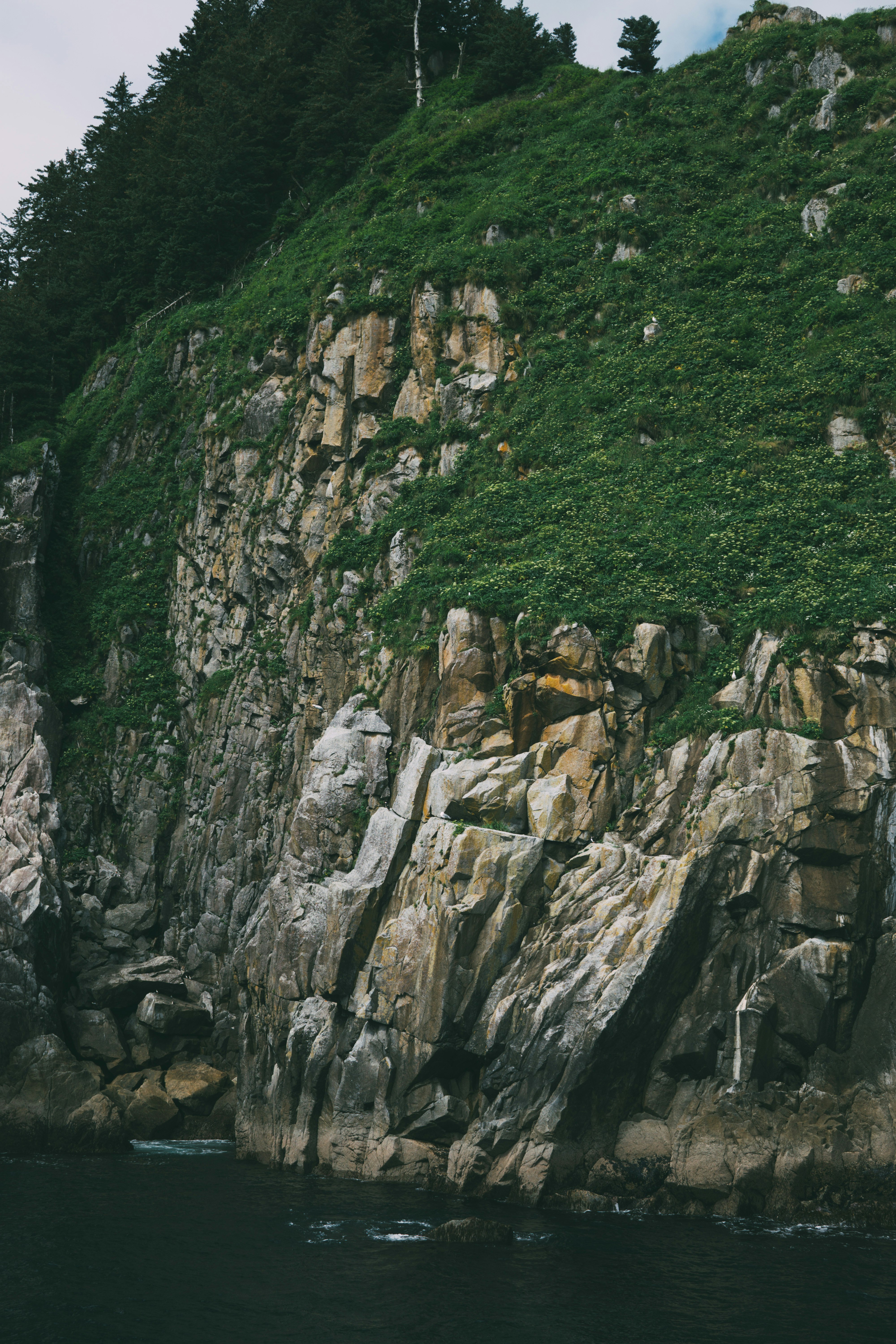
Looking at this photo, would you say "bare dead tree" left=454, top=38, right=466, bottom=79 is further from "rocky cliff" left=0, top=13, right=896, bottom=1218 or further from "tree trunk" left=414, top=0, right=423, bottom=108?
"rocky cliff" left=0, top=13, right=896, bottom=1218

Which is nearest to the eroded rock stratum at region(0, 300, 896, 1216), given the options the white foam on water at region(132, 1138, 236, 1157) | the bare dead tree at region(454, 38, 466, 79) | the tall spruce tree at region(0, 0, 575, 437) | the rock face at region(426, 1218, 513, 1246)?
the white foam on water at region(132, 1138, 236, 1157)

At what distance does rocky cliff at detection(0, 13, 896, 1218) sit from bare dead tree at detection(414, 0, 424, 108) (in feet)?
84.1

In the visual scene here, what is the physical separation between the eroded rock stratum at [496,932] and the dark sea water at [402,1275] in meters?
2.14

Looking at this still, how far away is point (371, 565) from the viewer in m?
42.2

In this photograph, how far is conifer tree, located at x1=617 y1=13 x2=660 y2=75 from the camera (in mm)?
61188

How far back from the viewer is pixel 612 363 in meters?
43.7

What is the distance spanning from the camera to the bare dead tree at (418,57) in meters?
66.9

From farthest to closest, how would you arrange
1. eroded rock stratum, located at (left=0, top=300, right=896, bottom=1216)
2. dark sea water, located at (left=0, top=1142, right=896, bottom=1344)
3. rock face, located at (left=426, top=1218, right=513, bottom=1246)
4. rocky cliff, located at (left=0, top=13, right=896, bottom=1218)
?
rocky cliff, located at (left=0, top=13, right=896, bottom=1218) → eroded rock stratum, located at (left=0, top=300, right=896, bottom=1216) → rock face, located at (left=426, top=1218, right=513, bottom=1246) → dark sea water, located at (left=0, top=1142, right=896, bottom=1344)

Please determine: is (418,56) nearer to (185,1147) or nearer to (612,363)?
(612,363)

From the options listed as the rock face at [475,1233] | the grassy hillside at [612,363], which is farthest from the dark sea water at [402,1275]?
the grassy hillside at [612,363]

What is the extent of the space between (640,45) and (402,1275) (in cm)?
6760

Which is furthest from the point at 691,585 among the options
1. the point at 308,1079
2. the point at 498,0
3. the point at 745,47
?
the point at 498,0

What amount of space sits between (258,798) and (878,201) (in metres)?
38.7

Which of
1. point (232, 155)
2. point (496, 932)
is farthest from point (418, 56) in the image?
point (496, 932)
